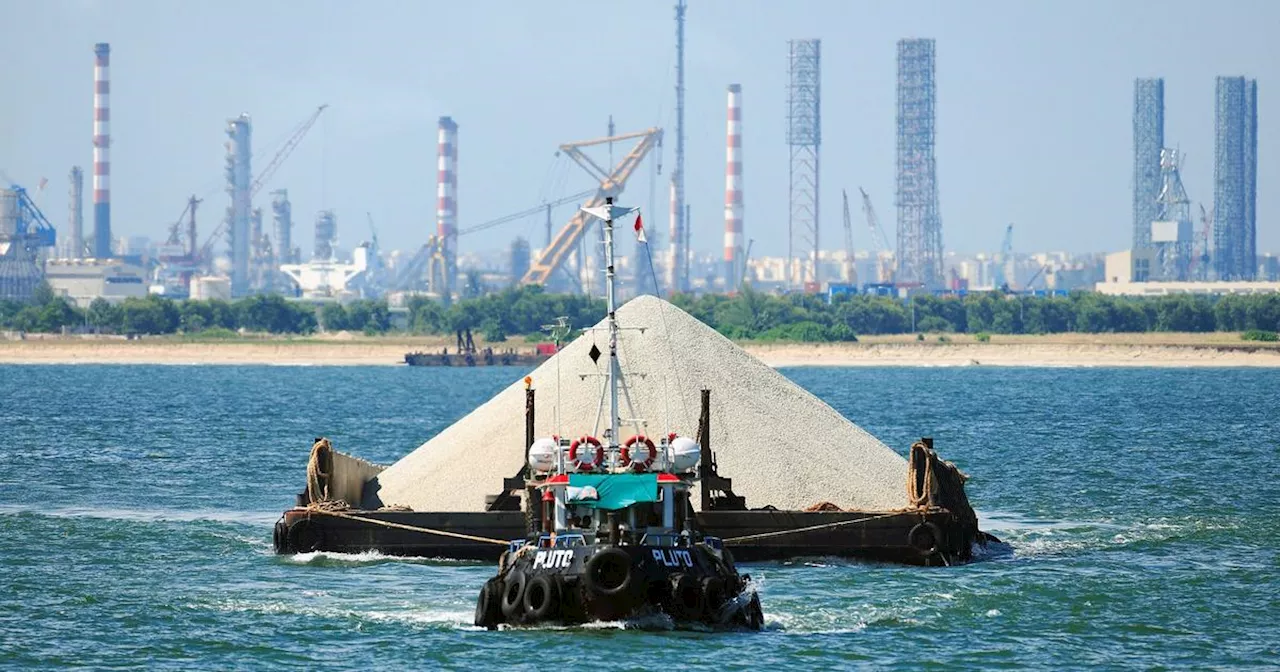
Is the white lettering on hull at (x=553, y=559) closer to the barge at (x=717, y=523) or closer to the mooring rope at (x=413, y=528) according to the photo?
the barge at (x=717, y=523)

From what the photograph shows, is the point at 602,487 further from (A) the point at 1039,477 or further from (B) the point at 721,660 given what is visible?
(A) the point at 1039,477

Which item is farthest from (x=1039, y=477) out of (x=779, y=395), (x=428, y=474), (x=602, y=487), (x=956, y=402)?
(x=956, y=402)

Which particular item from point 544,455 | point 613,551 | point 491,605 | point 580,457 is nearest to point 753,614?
point 613,551

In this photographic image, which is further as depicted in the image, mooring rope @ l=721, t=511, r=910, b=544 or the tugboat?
mooring rope @ l=721, t=511, r=910, b=544

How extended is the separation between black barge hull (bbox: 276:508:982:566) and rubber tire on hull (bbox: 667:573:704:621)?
289 inches

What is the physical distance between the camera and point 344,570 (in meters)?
42.1

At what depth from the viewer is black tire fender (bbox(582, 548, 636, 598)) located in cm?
3350

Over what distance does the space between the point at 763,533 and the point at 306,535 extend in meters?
8.83

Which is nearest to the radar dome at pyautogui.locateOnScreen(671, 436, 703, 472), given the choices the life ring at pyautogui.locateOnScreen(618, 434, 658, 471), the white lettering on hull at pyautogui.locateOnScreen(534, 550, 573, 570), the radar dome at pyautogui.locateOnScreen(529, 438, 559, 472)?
the life ring at pyautogui.locateOnScreen(618, 434, 658, 471)

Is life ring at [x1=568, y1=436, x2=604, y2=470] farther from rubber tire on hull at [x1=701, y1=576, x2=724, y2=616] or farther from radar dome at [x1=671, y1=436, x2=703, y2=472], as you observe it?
rubber tire on hull at [x1=701, y1=576, x2=724, y2=616]

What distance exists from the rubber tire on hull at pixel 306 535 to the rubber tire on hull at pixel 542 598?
1020 centimetres

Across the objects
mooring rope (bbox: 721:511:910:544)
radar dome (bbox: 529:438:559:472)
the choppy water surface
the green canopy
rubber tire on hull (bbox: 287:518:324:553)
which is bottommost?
the choppy water surface

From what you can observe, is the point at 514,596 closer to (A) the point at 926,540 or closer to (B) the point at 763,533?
(B) the point at 763,533

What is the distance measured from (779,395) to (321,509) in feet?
36.0
